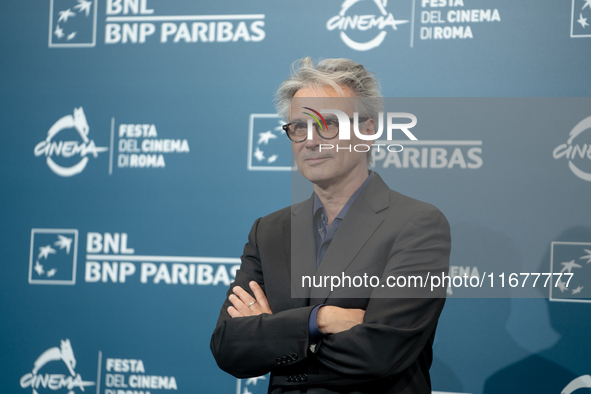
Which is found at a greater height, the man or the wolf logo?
the man

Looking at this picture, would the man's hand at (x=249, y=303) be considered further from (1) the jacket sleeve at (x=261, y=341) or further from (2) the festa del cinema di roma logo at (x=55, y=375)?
(2) the festa del cinema di roma logo at (x=55, y=375)

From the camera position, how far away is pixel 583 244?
266cm

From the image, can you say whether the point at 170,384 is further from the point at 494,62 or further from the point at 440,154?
the point at 494,62

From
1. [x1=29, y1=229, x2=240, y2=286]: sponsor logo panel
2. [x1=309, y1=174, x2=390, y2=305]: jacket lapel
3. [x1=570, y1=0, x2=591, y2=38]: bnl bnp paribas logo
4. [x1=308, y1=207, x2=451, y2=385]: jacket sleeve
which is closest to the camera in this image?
[x1=308, y1=207, x2=451, y2=385]: jacket sleeve

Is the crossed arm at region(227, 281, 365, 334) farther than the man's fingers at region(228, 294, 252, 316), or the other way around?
the man's fingers at region(228, 294, 252, 316)

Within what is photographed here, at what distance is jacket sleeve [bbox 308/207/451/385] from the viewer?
5.81 ft

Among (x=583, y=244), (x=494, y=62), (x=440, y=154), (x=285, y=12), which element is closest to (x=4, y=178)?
(x=285, y=12)

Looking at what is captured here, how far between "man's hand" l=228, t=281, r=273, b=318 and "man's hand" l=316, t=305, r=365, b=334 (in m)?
0.27

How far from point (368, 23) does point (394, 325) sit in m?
1.87

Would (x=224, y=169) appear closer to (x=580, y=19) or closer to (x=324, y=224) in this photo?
(x=324, y=224)

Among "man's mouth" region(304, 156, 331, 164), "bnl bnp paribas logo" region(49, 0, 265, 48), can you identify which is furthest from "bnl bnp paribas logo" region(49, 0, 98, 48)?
"man's mouth" region(304, 156, 331, 164)

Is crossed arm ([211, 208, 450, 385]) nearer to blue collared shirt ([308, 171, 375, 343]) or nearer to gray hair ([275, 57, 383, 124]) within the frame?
blue collared shirt ([308, 171, 375, 343])

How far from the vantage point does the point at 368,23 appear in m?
3.02

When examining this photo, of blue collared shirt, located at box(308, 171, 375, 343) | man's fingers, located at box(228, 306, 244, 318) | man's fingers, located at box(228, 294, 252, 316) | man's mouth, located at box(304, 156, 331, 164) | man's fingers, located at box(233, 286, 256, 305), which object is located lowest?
man's fingers, located at box(228, 306, 244, 318)
